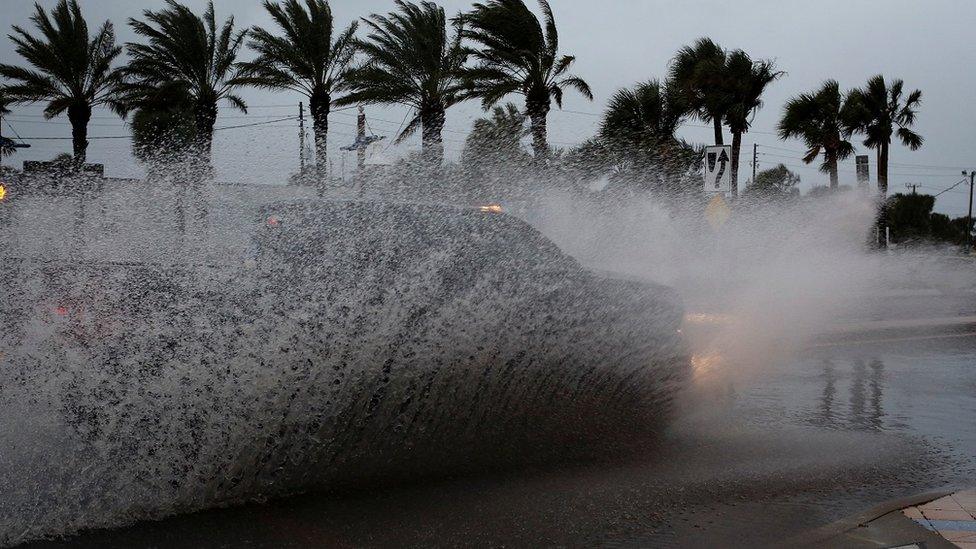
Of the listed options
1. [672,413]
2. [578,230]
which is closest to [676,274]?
[578,230]

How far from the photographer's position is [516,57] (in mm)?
22922

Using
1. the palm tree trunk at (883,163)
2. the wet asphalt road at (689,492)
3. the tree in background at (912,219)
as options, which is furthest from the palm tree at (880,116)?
the wet asphalt road at (689,492)

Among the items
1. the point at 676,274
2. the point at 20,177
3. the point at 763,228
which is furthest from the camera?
the point at 763,228

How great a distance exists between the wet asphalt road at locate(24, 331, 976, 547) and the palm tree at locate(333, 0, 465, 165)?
15064 mm

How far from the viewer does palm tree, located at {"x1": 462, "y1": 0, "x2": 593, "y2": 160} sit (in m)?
22.2

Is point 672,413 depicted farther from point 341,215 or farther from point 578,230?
point 578,230

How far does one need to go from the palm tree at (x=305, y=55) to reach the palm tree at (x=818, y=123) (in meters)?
18.8

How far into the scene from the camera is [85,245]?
27.8ft

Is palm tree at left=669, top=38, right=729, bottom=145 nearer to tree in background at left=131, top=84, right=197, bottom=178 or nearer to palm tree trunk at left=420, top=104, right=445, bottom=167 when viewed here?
palm tree trunk at left=420, top=104, right=445, bottom=167

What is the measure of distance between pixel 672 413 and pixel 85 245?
212 inches

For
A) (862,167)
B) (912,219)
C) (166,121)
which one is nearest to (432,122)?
(166,121)

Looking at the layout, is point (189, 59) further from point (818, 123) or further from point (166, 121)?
point (818, 123)

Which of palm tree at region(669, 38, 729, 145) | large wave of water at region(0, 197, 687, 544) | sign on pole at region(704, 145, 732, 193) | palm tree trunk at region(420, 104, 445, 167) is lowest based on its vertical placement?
large wave of water at region(0, 197, 687, 544)

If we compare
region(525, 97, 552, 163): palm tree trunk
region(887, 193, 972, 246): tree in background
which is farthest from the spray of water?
region(887, 193, 972, 246): tree in background
